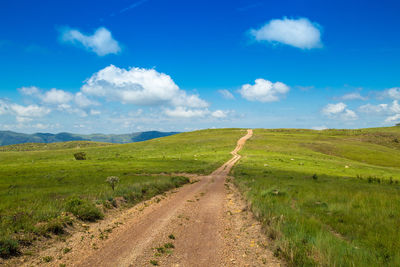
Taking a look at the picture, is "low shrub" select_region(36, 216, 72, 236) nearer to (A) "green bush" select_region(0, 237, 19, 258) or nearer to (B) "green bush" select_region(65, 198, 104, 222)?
(B) "green bush" select_region(65, 198, 104, 222)

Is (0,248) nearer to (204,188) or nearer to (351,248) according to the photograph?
(351,248)

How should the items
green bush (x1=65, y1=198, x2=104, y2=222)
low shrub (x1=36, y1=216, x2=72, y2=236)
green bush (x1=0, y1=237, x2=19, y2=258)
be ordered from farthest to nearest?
green bush (x1=65, y1=198, x2=104, y2=222)
low shrub (x1=36, y1=216, x2=72, y2=236)
green bush (x1=0, y1=237, x2=19, y2=258)

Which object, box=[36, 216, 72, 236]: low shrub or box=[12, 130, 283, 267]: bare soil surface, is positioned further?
box=[36, 216, 72, 236]: low shrub

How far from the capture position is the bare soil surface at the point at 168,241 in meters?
8.54

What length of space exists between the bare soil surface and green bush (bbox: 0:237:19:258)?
60 centimetres

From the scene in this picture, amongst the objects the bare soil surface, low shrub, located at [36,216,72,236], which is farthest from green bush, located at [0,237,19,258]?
low shrub, located at [36,216,72,236]

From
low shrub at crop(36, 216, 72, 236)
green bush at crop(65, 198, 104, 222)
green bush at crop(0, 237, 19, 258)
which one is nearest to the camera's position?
green bush at crop(0, 237, 19, 258)

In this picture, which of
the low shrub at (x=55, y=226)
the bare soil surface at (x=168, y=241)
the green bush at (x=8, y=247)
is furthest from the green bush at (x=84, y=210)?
the green bush at (x=8, y=247)

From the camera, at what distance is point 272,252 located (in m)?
9.14

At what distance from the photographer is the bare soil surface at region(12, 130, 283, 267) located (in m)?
8.54

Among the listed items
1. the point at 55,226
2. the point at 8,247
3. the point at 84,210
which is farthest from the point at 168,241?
the point at 84,210

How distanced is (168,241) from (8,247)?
6.46 m

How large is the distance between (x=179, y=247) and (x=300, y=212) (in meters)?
7.81

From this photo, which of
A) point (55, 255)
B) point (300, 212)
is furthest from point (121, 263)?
point (300, 212)
